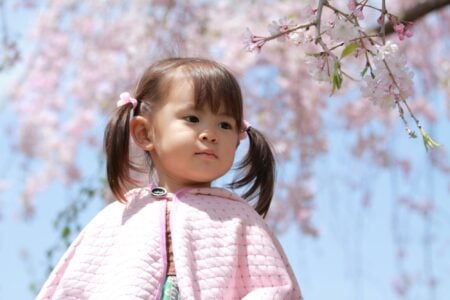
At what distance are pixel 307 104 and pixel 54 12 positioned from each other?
2560 mm

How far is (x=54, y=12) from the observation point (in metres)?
8.70

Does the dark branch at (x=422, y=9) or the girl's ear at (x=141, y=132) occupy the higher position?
the dark branch at (x=422, y=9)

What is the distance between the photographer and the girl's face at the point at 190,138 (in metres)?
2.16

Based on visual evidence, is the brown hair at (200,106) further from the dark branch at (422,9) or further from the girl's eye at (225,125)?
the dark branch at (422,9)

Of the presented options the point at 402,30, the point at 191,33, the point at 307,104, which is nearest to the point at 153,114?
the point at 402,30

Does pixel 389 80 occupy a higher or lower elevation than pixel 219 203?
higher

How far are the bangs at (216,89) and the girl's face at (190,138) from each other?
0.04 feet

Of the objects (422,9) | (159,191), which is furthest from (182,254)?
(422,9)

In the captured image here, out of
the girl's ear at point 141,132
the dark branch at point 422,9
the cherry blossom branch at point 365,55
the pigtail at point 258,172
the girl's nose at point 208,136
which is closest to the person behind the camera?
the cherry blossom branch at point 365,55

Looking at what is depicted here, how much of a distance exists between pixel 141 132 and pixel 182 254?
1.21ft

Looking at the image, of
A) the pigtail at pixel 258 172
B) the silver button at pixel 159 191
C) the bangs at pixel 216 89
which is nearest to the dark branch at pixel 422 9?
the pigtail at pixel 258 172

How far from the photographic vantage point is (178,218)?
7.02 feet

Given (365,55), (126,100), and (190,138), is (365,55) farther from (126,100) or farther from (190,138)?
(126,100)

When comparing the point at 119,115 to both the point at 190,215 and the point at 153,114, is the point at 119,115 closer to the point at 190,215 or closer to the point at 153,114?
the point at 153,114
